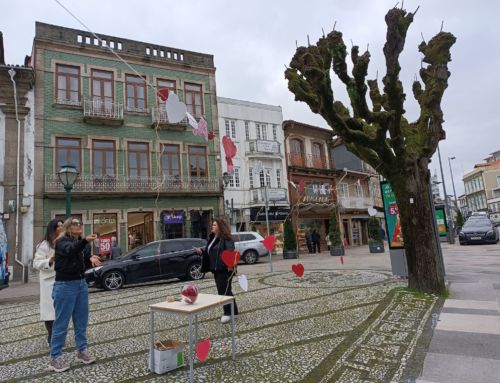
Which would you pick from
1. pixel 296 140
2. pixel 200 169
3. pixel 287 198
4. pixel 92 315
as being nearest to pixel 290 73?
pixel 92 315

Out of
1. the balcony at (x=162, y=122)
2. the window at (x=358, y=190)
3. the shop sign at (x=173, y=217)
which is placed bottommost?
the shop sign at (x=173, y=217)

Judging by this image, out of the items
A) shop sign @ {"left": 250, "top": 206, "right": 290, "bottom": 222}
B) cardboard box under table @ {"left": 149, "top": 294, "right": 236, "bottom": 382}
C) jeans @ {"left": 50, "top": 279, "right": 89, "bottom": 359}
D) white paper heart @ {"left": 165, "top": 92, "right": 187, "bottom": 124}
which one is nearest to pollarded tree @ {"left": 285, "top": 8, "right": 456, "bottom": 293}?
white paper heart @ {"left": 165, "top": 92, "right": 187, "bottom": 124}

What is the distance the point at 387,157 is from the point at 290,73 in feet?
8.77

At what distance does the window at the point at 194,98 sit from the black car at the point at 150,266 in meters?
11.0

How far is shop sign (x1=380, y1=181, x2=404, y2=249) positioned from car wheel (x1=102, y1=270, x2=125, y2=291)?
8.20 meters

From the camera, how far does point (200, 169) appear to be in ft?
69.4

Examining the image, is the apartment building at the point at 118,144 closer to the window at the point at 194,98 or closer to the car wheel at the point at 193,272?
the window at the point at 194,98

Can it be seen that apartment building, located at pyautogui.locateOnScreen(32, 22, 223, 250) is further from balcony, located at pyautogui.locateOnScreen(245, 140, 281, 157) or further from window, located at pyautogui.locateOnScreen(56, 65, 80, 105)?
balcony, located at pyautogui.locateOnScreen(245, 140, 281, 157)

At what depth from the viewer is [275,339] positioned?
4.68 m

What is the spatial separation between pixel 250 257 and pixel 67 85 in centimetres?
1309

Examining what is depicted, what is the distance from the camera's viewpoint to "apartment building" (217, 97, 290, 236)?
23461mm

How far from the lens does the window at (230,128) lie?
24.0m

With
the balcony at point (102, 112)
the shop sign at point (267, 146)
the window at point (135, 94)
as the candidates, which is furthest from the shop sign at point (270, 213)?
the balcony at point (102, 112)

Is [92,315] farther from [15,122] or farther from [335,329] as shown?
[15,122]
